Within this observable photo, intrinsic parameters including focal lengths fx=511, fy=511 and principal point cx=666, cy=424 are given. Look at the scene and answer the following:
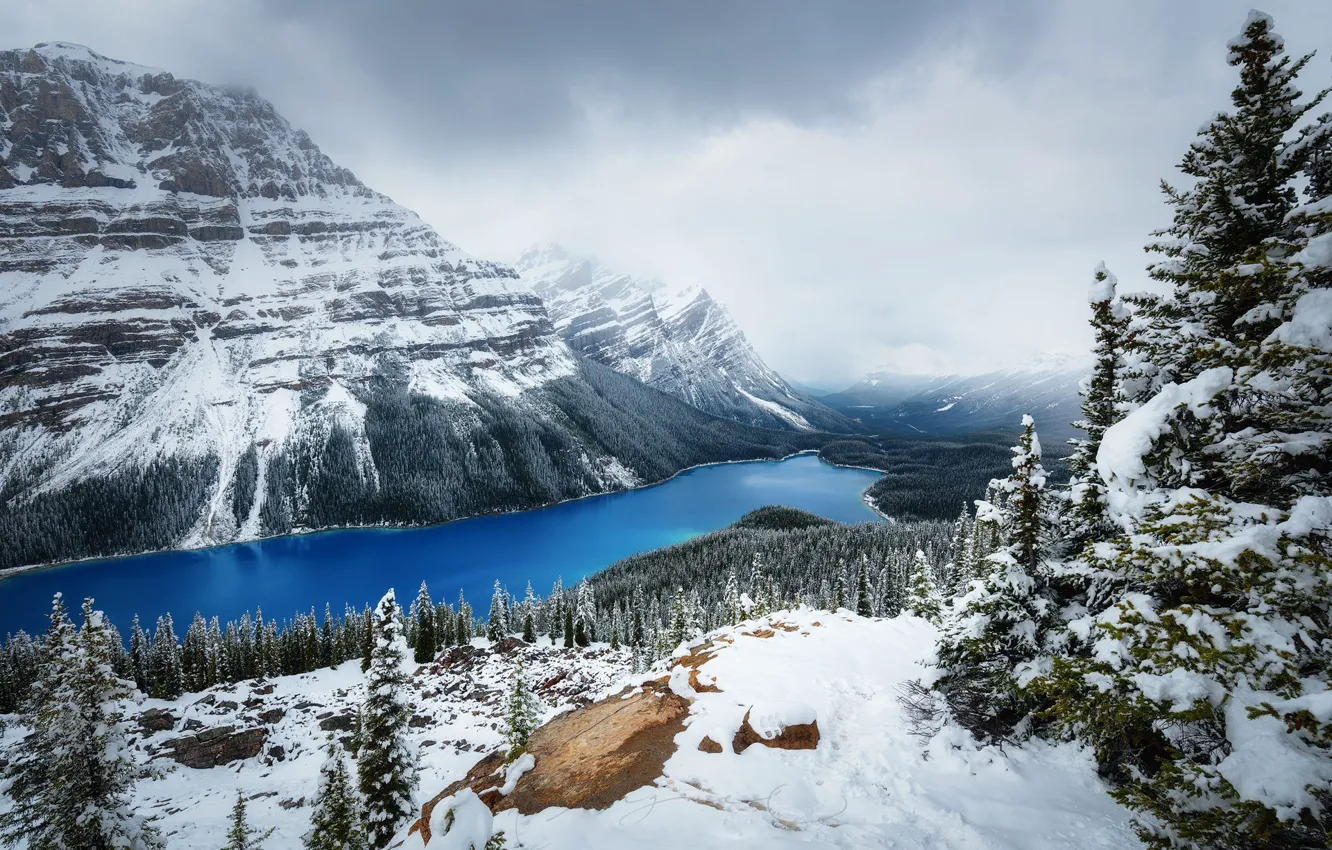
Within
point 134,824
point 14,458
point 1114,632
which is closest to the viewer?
point 1114,632

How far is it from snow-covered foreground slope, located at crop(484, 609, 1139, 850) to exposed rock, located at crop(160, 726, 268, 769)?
43.3 metres

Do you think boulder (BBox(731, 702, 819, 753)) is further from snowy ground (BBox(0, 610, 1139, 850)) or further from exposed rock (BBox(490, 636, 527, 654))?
exposed rock (BBox(490, 636, 527, 654))

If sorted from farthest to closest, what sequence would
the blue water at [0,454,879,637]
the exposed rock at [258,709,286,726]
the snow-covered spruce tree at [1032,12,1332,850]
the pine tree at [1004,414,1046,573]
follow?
1. the blue water at [0,454,879,637]
2. the exposed rock at [258,709,286,726]
3. the pine tree at [1004,414,1046,573]
4. the snow-covered spruce tree at [1032,12,1332,850]

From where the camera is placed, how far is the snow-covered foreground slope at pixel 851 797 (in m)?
7.93

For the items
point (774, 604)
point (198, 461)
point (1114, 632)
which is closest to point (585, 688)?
point (774, 604)

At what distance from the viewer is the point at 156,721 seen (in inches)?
1619

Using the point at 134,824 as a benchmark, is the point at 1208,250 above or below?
above

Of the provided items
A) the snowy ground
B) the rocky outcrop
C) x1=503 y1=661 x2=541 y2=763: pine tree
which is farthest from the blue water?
the snowy ground

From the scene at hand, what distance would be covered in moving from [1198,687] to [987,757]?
4.86m

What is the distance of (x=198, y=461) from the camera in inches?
7343

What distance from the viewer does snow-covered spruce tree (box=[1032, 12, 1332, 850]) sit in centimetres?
545

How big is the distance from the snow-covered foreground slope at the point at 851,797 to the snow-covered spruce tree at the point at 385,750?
37.4 feet

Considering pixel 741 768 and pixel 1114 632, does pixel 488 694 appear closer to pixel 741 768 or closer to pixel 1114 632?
pixel 741 768

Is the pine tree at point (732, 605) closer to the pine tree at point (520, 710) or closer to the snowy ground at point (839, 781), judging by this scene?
the pine tree at point (520, 710)
